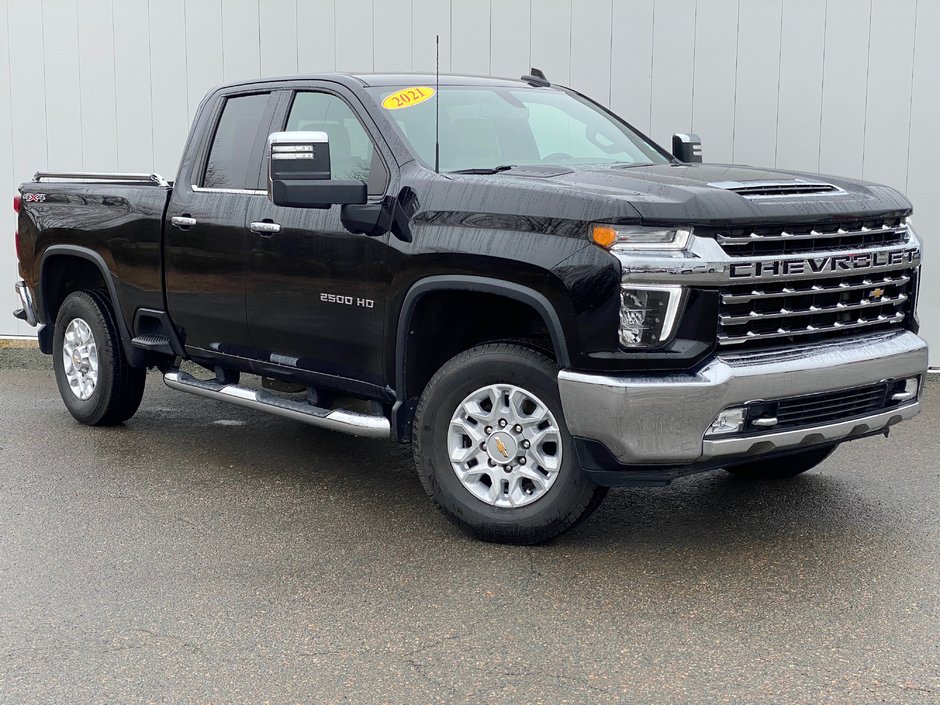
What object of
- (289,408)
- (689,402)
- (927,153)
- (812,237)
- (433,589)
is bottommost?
(433,589)

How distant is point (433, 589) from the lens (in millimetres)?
4523

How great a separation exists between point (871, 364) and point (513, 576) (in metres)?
1.66

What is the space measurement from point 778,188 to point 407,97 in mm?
1861

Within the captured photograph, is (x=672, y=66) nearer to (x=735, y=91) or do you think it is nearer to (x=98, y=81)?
(x=735, y=91)

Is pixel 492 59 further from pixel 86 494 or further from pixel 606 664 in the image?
pixel 606 664

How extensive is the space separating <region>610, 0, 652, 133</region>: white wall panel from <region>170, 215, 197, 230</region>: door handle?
153 inches

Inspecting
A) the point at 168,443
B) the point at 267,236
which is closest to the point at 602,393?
the point at 267,236

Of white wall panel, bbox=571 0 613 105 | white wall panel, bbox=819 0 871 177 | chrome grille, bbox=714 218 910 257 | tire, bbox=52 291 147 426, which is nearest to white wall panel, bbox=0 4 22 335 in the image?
tire, bbox=52 291 147 426

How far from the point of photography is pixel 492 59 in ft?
30.4

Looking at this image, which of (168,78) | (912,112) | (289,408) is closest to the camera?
(289,408)

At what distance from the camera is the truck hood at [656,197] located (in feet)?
14.5

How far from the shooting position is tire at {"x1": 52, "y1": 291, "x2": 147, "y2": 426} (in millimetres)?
7219

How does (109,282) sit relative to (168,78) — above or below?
below

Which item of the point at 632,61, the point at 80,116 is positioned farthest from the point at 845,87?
the point at 80,116
